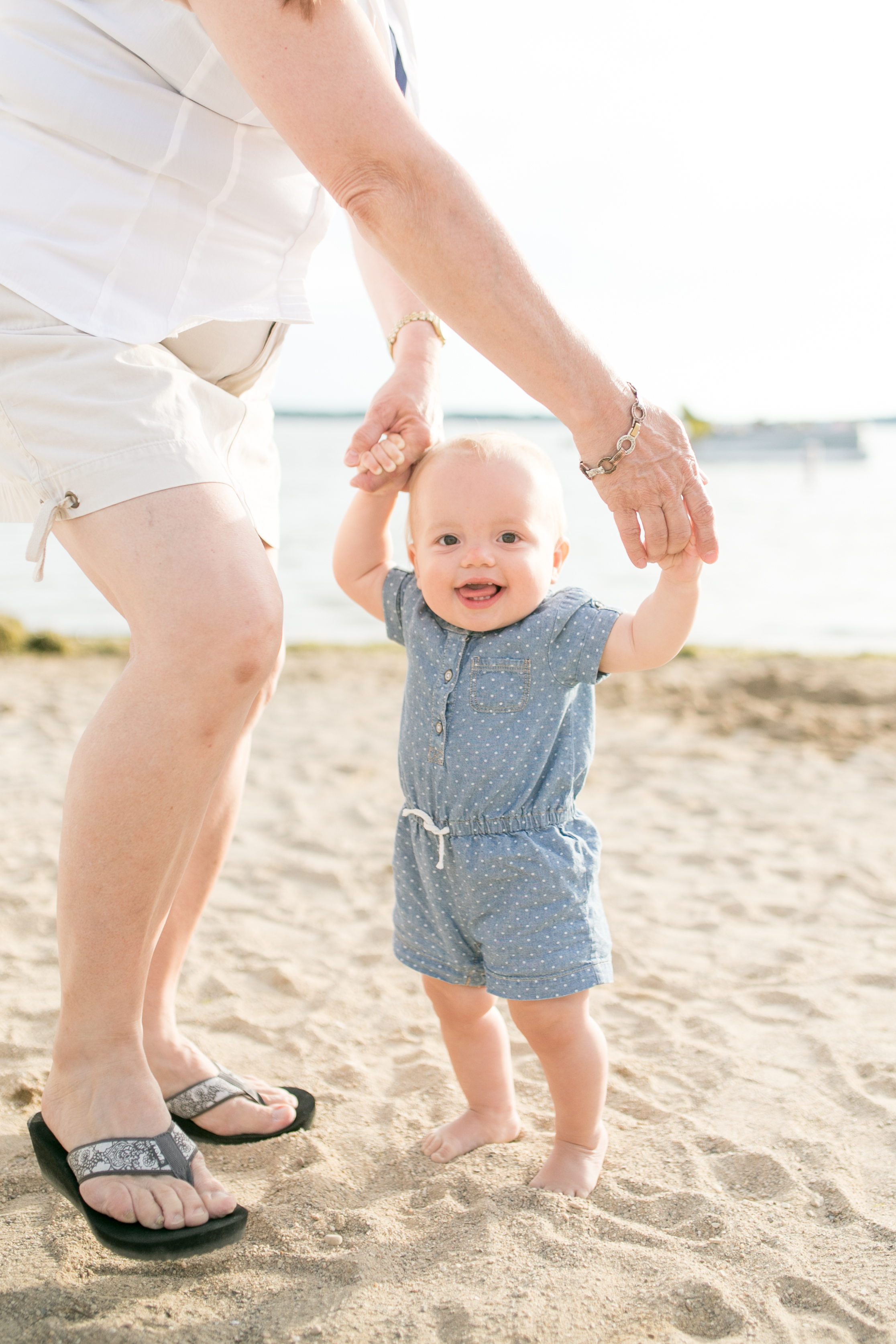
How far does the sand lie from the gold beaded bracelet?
5.09 ft

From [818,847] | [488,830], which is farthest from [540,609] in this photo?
[818,847]

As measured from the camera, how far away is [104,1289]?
1.66m

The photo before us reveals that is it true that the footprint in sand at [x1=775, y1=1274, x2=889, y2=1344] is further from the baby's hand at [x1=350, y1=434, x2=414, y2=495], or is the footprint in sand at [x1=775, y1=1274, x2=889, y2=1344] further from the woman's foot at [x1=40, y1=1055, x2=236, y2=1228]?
the baby's hand at [x1=350, y1=434, x2=414, y2=495]

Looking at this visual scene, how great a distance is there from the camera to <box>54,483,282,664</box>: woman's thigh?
5.24 feet

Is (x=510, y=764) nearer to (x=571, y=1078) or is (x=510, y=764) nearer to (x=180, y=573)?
(x=571, y=1078)

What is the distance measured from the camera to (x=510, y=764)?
1.95 meters

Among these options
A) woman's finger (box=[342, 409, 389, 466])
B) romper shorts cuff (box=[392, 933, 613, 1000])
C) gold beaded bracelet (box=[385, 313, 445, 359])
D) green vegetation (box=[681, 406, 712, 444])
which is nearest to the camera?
romper shorts cuff (box=[392, 933, 613, 1000])

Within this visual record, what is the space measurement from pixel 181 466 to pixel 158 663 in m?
0.29

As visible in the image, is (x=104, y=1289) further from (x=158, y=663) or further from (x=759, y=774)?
(x=759, y=774)

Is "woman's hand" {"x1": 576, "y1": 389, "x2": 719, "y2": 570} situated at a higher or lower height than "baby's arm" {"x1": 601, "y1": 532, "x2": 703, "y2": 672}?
higher

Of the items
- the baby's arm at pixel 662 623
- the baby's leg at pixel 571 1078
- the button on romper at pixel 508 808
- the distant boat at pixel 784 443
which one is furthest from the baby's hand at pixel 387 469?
the distant boat at pixel 784 443

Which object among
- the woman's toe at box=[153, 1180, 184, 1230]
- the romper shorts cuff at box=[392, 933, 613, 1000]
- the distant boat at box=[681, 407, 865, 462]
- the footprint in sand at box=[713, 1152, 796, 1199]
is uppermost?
the distant boat at box=[681, 407, 865, 462]

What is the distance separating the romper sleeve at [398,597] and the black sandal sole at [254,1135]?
0.94 m

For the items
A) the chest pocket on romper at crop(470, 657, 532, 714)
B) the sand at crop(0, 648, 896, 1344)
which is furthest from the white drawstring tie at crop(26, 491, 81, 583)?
the sand at crop(0, 648, 896, 1344)
